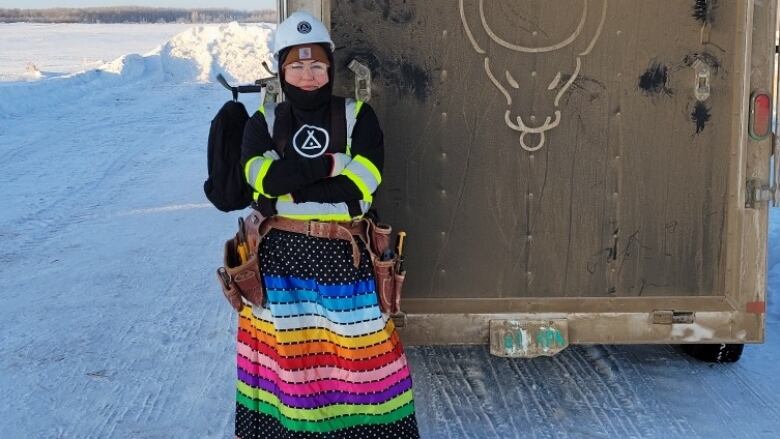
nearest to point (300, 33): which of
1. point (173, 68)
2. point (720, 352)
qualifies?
point (720, 352)

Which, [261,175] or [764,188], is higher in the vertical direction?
[261,175]

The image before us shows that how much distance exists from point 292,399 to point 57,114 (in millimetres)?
12379

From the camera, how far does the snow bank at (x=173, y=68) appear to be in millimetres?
15898

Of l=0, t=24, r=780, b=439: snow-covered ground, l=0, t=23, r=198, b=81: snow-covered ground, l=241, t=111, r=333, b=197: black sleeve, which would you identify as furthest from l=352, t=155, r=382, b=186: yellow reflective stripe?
l=0, t=23, r=198, b=81: snow-covered ground

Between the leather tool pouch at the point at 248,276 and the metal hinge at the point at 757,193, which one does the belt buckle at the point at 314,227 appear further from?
the metal hinge at the point at 757,193

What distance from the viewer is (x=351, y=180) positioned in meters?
3.35

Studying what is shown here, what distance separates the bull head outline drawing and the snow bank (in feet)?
39.3

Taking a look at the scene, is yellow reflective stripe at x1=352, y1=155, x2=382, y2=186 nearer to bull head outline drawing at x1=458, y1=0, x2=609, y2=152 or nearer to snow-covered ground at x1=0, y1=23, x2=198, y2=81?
bull head outline drawing at x1=458, y1=0, x2=609, y2=152

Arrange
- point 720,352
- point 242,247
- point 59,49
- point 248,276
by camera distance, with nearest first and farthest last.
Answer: point 248,276
point 242,247
point 720,352
point 59,49

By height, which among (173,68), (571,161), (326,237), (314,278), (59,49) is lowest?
(314,278)

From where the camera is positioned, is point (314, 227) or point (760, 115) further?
point (760, 115)

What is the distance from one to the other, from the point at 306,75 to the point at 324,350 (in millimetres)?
1004

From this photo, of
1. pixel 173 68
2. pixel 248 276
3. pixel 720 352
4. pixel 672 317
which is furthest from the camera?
pixel 173 68

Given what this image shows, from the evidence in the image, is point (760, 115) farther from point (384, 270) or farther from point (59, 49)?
point (59, 49)
